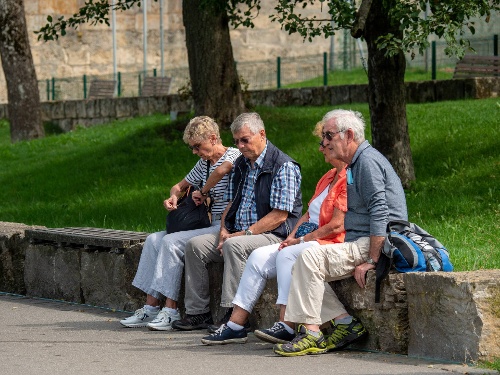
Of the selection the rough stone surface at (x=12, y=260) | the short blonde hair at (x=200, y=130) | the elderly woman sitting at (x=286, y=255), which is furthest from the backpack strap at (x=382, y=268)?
the rough stone surface at (x=12, y=260)

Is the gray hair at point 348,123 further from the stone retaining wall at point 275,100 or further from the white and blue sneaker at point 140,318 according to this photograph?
the stone retaining wall at point 275,100

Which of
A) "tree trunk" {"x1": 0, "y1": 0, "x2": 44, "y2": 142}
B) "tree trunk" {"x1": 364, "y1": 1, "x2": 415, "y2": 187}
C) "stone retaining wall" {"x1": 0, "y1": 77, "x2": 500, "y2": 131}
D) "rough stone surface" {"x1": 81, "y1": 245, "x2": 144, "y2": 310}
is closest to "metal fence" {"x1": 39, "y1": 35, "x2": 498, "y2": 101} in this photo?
"stone retaining wall" {"x1": 0, "y1": 77, "x2": 500, "y2": 131}

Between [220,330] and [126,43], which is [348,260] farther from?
[126,43]

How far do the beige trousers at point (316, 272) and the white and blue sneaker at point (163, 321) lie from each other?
154cm

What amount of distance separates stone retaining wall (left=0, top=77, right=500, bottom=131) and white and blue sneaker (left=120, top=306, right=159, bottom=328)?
1050 centimetres

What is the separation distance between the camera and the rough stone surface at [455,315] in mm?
7207

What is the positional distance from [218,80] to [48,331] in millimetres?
9827

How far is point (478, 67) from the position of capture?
2625 centimetres

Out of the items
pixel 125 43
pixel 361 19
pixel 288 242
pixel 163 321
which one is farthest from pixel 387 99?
pixel 125 43

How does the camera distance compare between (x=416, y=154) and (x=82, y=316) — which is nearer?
(x=82, y=316)

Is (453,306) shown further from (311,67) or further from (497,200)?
(311,67)

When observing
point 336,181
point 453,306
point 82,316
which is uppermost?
point 336,181

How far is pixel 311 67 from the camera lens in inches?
1314

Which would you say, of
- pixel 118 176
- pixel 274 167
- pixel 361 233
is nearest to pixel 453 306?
pixel 361 233
